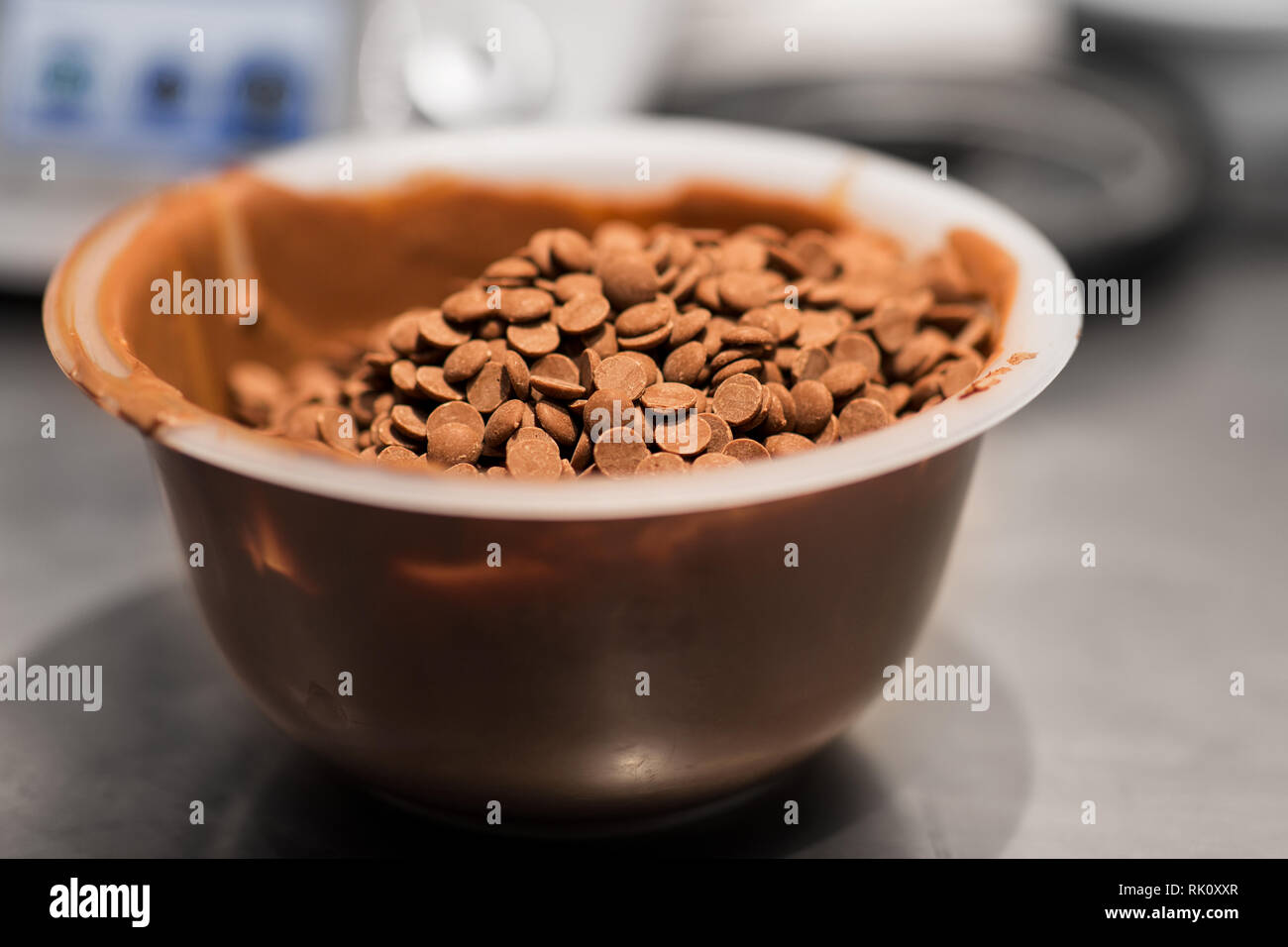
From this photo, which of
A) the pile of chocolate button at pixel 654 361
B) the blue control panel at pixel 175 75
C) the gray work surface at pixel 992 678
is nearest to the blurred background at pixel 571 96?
the blue control panel at pixel 175 75

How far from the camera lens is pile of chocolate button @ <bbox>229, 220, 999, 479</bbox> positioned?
60 centimetres

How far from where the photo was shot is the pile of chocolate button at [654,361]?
0.60 meters

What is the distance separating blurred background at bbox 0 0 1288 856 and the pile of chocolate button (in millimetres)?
212

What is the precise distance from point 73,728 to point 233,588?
260mm

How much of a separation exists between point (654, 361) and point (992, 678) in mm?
330

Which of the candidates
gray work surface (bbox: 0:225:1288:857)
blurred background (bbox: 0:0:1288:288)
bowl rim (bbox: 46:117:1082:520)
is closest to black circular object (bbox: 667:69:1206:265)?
blurred background (bbox: 0:0:1288:288)

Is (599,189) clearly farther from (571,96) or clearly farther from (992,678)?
(992,678)

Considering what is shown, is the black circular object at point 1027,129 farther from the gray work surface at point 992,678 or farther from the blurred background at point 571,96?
the gray work surface at point 992,678

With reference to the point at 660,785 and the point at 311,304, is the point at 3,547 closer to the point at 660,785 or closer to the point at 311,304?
the point at 311,304

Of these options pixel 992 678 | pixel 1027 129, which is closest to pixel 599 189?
pixel 992 678

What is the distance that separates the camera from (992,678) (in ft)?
2.56

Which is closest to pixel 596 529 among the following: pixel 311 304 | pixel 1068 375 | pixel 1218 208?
pixel 311 304

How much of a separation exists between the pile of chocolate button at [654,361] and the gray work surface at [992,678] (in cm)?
20

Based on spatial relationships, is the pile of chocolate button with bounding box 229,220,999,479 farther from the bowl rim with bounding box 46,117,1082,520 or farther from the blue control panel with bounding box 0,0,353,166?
the blue control panel with bounding box 0,0,353,166
